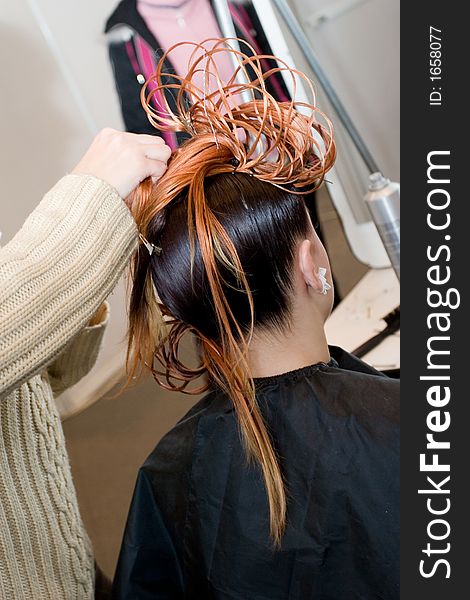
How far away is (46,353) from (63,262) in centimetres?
10

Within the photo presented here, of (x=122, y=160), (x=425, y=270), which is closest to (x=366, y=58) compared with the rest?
(x=425, y=270)

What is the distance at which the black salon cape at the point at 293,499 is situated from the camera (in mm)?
947

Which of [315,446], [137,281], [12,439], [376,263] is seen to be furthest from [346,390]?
[376,263]

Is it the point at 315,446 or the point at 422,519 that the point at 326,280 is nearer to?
the point at 315,446

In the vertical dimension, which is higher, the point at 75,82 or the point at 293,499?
the point at 75,82

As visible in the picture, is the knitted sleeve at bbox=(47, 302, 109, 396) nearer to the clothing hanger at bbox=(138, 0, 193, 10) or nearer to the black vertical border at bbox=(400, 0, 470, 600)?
the black vertical border at bbox=(400, 0, 470, 600)

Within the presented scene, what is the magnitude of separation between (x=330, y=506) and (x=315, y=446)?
85 mm

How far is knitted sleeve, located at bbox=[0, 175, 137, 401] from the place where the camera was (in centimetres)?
72

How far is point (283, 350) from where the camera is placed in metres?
1.05

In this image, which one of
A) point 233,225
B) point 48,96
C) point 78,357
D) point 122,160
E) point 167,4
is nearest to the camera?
point 122,160

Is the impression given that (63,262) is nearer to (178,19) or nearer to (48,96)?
(178,19)

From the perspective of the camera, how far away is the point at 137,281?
3.54 feet

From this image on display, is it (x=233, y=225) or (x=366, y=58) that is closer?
(x=233, y=225)

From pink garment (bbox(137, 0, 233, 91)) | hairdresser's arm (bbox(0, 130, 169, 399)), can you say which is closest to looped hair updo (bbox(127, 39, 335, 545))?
hairdresser's arm (bbox(0, 130, 169, 399))
